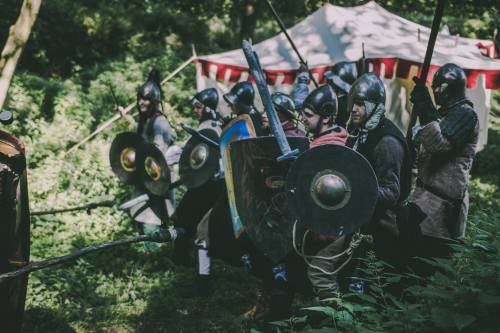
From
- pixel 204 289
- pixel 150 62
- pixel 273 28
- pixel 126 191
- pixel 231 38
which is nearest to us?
pixel 204 289

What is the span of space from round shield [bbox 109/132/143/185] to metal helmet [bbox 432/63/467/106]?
3312mm

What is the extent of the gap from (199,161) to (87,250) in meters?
2.79

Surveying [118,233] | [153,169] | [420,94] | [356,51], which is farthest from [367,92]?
[356,51]

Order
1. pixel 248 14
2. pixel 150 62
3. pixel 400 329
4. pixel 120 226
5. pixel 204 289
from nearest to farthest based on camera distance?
pixel 400 329 < pixel 204 289 < pixel 120 226 < pixel 150 62 < pixel 248 14

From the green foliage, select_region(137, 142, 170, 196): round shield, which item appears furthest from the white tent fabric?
select_region(137, 142, 170, 196): round shield

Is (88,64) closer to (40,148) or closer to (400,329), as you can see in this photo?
(40,148)

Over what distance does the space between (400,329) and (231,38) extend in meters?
17.6

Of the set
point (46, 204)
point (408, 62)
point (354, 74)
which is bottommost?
point (46, 204)

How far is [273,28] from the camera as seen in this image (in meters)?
21.1

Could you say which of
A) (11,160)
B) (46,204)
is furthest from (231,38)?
(11,160)

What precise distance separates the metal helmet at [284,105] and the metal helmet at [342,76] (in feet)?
5.75

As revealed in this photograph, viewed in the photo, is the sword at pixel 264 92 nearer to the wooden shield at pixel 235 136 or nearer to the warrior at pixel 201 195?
the wooden shield at pixel 235 136

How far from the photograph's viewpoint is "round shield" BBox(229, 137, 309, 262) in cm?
356

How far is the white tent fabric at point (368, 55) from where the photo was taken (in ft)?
28.2
